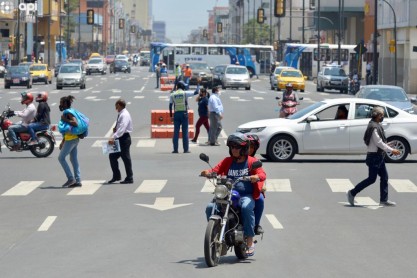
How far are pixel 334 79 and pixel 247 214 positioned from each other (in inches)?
2462

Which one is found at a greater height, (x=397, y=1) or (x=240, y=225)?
(x=397, y=1)

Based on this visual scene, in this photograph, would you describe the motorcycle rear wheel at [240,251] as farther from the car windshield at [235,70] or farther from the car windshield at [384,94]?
the car windshield at [235,70]

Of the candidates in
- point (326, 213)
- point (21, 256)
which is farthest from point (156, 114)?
point (21, 256)

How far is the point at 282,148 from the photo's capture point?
88.8 feet

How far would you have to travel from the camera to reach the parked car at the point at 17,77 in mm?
76250

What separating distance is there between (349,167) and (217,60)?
3198 inches

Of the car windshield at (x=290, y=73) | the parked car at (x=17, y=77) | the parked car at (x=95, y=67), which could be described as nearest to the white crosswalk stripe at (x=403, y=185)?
the car windshield at (x=290, y=73)

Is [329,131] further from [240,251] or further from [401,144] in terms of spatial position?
[240,251]

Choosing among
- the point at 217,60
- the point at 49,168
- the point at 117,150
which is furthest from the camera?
the point at 217,60

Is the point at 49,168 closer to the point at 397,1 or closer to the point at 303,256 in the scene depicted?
the point at 303,256

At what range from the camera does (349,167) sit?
1033 inches

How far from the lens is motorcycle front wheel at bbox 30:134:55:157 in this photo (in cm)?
2859

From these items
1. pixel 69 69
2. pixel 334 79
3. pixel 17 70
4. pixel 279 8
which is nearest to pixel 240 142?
pixel 279 8

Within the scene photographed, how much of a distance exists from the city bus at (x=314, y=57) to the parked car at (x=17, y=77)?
29738mm
